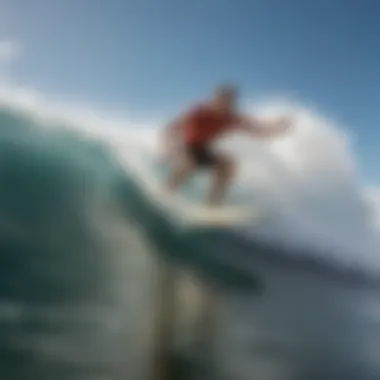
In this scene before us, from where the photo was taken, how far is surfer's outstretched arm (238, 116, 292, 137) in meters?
1.74

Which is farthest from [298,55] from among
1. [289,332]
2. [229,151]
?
[289,332]

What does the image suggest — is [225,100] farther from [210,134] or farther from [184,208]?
[184,208]

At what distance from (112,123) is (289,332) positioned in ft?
2.12

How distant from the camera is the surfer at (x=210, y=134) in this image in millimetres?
1722

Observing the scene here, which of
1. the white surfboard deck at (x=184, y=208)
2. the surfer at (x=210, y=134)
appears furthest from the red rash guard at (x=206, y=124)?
the white surfboard deck at (x=184, y=208)

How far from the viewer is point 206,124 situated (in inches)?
68.4

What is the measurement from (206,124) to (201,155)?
0.08 m

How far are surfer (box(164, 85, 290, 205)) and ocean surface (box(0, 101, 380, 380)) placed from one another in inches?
4.4

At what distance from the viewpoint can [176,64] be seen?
5.82ft

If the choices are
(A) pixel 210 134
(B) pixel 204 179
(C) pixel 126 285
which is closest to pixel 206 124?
(A) pixel 210 134

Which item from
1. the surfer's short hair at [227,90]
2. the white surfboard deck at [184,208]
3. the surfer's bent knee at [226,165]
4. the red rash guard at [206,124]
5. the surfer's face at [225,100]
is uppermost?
the surfer's short hair at [227,90]

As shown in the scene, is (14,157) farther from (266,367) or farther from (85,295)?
(266,367)

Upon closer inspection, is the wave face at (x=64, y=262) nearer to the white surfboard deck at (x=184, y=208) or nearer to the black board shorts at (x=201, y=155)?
the white surfboard deck at (x=184, y=208)

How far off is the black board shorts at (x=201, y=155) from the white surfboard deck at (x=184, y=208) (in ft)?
0.30
